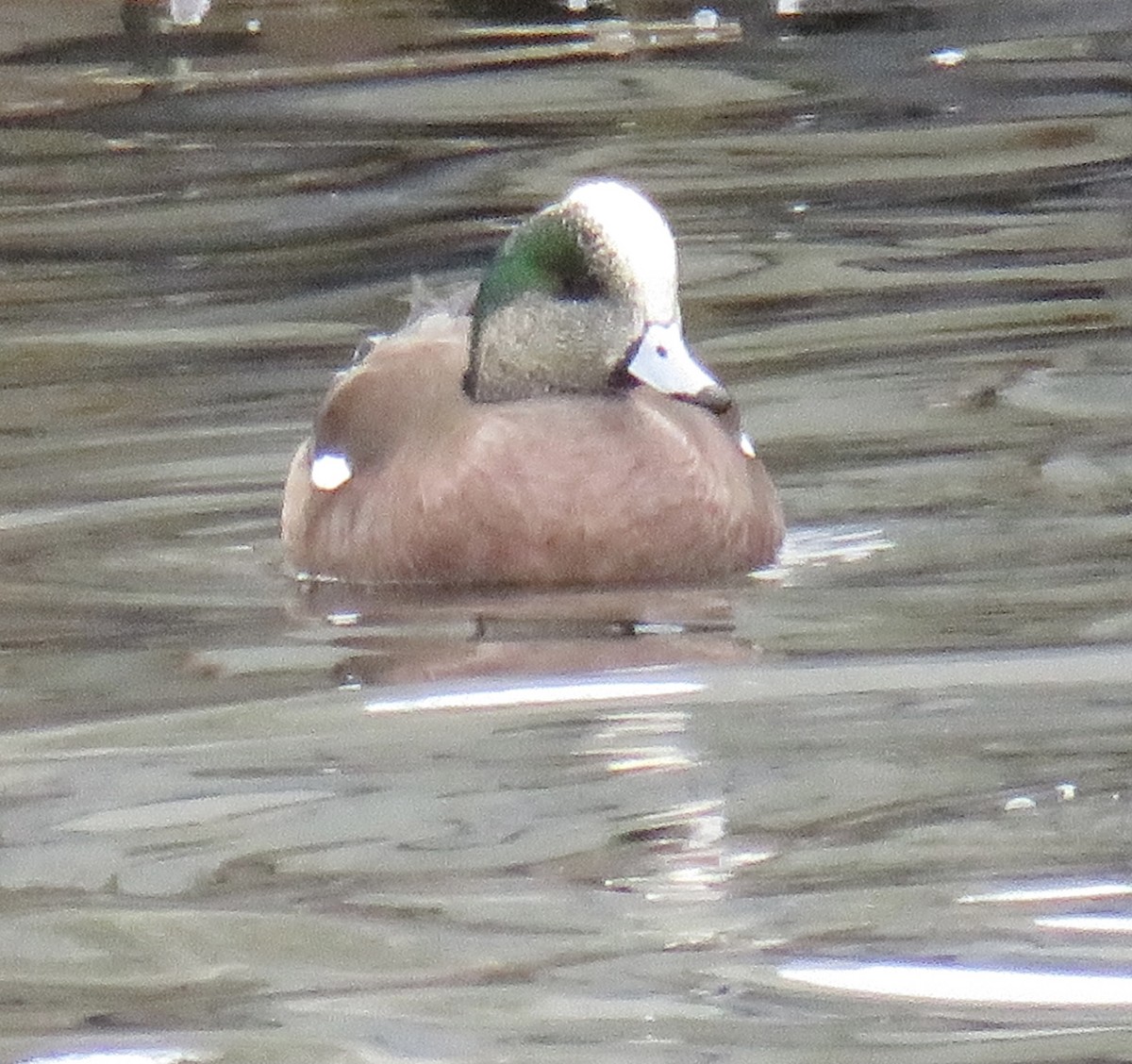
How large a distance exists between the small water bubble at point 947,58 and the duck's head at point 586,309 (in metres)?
6.57

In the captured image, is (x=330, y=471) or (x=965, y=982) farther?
(x=330, y=471)

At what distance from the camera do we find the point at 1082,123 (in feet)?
40.1

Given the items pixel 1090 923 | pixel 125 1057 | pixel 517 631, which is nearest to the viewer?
pixel 125 1057

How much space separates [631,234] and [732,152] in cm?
521

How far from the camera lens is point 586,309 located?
7.02m

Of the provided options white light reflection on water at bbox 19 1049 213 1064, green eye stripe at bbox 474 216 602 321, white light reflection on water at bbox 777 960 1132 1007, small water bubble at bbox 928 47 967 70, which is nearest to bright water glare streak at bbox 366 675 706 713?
green eye stripe at bbox 474 216 602 321

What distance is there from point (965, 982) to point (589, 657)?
5.85ft

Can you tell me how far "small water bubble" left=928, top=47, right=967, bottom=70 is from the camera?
13.5 meters

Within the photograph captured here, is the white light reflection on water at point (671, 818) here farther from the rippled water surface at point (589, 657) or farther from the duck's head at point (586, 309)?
the duck's head at point (586, 309)

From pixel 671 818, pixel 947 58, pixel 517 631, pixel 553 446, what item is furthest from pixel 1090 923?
pixel 947 58

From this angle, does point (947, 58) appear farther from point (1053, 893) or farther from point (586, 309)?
point (1053, 893)

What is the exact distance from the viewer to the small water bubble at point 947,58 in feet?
44.2

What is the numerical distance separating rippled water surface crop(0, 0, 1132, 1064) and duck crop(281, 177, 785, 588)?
0.36 ft

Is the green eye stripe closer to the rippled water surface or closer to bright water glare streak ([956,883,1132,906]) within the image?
the rippled water surface
